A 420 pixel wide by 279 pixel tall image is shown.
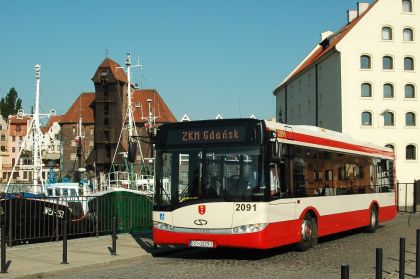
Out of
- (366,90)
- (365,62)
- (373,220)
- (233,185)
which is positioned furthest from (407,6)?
(233,185)

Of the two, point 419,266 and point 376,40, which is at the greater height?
point 376,40

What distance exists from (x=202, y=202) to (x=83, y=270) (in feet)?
9.65

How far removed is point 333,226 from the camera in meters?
18.1

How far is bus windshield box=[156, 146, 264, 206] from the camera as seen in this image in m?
13.8

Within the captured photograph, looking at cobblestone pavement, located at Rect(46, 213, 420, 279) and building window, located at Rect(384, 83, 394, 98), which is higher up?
building window, located at Rect(384, 83, 394, 98)

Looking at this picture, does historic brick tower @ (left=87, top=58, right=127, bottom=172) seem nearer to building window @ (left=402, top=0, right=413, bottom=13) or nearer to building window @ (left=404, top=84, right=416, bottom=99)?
building window @ (left=404, top=84, right=416, bottom=99)

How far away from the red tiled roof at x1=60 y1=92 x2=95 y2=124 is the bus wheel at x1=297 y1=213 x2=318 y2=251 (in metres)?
108

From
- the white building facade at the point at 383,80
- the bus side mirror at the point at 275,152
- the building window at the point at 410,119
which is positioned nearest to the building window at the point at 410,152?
the white building facade at the point at 383,80

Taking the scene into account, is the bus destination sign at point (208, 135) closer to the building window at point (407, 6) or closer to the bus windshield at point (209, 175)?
the bus windshield at point (209, 175)

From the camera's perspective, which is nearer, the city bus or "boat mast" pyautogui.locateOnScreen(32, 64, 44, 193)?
the city bus

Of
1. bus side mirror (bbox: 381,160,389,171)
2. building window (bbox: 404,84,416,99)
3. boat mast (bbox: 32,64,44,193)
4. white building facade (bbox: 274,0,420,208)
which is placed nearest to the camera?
bus side mirror (bbox: 381,160,389,171)

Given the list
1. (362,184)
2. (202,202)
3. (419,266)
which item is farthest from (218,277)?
(362,184)

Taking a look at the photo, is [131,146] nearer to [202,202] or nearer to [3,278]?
[202,202]

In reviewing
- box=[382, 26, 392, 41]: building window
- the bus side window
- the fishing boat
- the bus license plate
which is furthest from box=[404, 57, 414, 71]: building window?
the bus license plate
